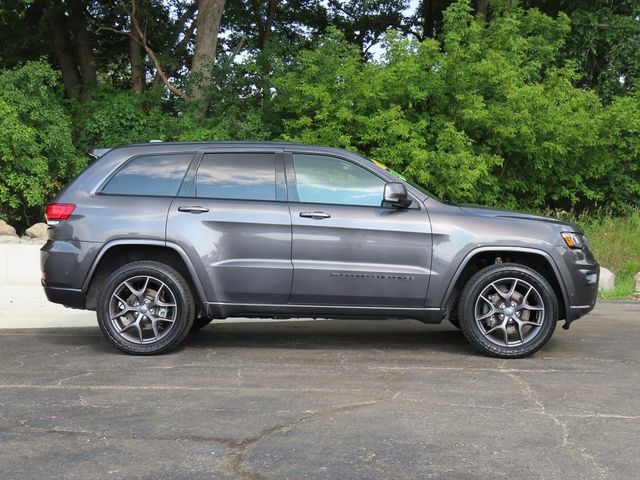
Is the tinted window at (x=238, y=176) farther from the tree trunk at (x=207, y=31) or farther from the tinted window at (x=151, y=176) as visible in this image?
the tree trunk at (x=207, y=31)

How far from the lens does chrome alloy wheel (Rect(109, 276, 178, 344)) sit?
276 inches

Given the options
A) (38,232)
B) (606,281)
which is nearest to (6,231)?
(38,232)

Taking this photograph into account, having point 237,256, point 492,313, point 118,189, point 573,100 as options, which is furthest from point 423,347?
point 573,100

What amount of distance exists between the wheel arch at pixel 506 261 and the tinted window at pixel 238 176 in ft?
5.74

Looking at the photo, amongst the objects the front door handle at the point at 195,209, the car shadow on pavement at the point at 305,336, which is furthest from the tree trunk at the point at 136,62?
the front door handle at the point at 195,209

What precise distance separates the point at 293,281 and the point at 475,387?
1.84 m

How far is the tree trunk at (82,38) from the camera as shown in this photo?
908 inches

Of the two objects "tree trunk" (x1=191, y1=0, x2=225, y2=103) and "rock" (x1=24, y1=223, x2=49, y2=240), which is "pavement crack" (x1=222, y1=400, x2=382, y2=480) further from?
"tree trunk" (x1=191, y1=0, x2=225, y2=103)

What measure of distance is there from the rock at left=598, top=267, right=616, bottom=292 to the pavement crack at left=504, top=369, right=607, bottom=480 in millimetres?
6025

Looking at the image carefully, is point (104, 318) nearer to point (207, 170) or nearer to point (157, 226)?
point (157, 226)

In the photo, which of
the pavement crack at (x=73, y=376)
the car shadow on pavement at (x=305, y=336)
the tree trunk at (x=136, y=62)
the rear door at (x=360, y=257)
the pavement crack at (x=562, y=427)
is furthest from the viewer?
the tree trunk at (x=136, y=62)

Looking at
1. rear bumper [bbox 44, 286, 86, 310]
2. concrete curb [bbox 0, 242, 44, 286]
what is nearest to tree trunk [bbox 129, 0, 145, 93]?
concrete curb [bbox 0, 242, 44, 286]

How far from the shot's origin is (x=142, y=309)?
7.03m

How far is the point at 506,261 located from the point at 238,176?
99.0 inches
